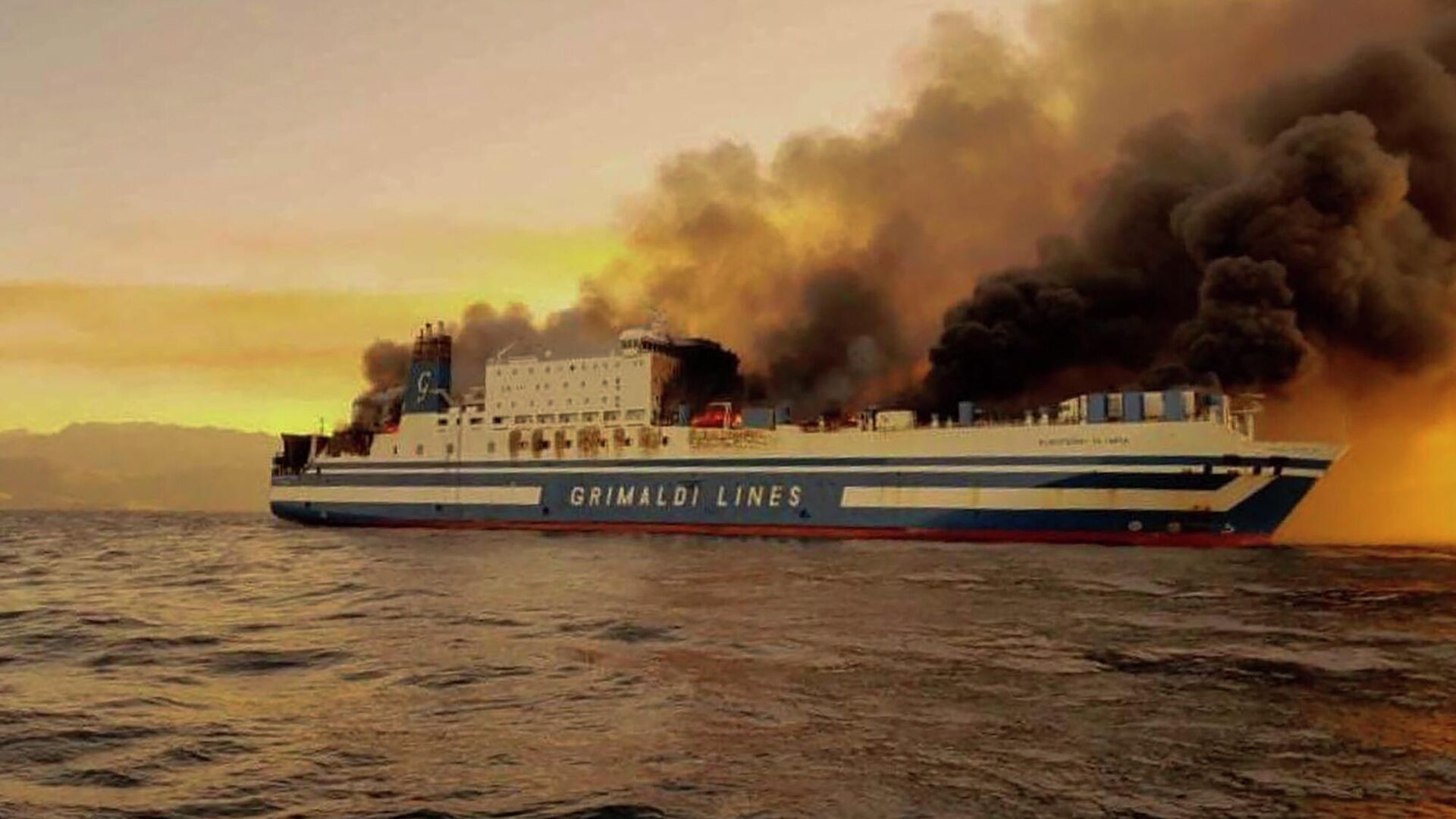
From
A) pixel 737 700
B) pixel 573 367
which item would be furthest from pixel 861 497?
pixel 737 700

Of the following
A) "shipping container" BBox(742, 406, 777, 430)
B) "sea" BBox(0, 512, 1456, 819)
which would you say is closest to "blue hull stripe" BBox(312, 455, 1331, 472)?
"shipping container" BBox(742, 406, 777, 430)

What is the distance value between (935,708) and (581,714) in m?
4.72

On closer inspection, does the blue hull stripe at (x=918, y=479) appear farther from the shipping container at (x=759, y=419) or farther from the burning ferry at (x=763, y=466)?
the shipping container at (x=759, y=419)

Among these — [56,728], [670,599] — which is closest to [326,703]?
[56,728]

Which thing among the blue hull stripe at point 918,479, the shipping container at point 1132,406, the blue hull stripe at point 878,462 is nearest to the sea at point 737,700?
the blue hull stripe at point 918,479

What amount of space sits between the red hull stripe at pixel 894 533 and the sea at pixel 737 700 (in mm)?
14637

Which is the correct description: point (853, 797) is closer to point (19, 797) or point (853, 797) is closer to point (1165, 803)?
point (1165, 803)

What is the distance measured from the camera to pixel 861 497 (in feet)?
171

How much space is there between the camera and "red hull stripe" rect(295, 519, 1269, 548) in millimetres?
45469

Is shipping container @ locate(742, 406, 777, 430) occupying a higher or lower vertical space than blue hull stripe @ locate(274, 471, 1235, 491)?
higher

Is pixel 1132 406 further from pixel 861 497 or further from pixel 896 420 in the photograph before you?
pixel 861 497

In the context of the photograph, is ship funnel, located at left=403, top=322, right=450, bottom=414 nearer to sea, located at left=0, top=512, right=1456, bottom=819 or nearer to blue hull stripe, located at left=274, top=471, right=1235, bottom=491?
blue hull stripe, located at left=274, top=471, right=1235, bottom=491

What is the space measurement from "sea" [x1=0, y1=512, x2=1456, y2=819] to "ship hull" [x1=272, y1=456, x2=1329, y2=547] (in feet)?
48.2

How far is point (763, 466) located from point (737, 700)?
41.3 m
